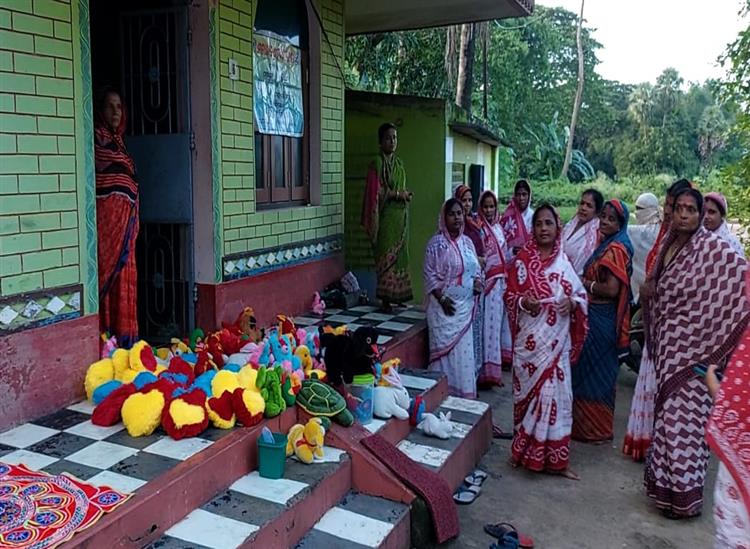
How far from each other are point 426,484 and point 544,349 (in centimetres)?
136

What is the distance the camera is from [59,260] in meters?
3.72

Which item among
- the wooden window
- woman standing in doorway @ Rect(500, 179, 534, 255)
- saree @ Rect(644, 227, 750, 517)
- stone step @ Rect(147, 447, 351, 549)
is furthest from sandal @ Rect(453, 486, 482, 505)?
woman standing in doorway @ Rect(500, 179, 534, 255)

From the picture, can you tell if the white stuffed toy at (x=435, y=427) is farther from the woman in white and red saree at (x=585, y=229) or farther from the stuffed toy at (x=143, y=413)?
the woman in white and red saree at (x=585, y=229)

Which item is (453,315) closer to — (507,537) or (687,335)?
(687,335)

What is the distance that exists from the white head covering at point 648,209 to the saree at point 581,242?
2007 mm

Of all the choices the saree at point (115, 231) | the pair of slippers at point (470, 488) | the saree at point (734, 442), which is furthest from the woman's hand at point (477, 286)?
the saree at point (734, 442)

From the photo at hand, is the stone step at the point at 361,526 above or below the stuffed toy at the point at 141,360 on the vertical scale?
below

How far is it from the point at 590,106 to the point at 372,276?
98.9ft

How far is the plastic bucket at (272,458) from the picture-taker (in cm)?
345

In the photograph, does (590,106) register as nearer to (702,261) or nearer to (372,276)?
(372,276)

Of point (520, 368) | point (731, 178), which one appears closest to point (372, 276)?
point (520, 368)

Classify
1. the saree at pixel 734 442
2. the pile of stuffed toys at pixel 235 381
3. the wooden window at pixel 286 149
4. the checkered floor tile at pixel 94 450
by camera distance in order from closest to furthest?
the saree at pixel 734 442
the checkered floor tile at pixel 94 450
the pile of stuffed toys at pixel 235 381
the wooden window at pixel 286 149

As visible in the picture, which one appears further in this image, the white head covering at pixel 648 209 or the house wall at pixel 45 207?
the white head covering at pixel 648 209

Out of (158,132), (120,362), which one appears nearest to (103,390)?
(120,362)
